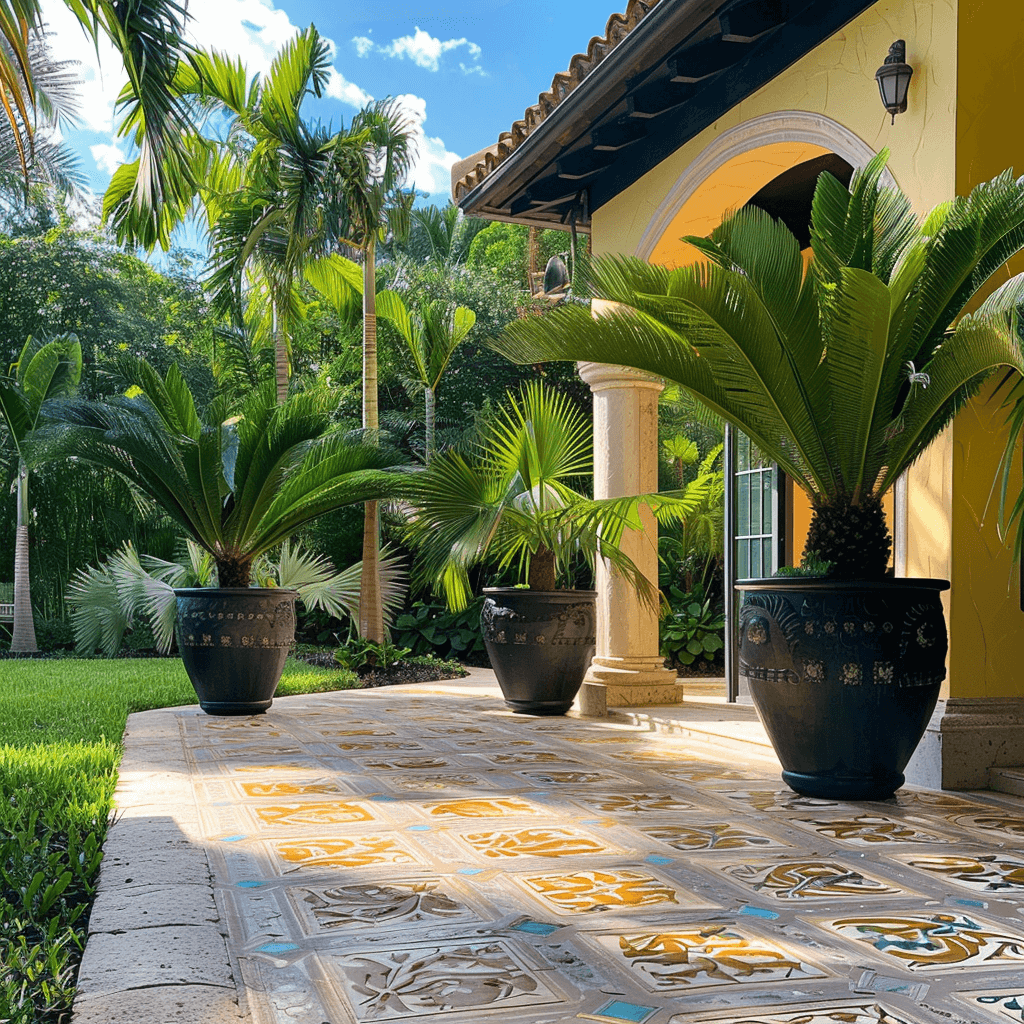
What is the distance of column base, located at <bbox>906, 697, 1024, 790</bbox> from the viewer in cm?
474

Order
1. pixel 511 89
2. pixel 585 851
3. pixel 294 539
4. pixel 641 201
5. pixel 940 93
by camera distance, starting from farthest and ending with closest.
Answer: pixel 511 89
pixel 294 539
pixel 641 201
pixel 940 93
pixel 585 851

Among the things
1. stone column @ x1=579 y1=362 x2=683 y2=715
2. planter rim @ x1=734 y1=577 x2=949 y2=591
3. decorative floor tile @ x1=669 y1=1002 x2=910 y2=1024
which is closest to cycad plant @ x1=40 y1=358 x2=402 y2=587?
stone column @ x1=579 y1=362 x2=683 y2=715

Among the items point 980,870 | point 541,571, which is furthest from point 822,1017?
point 541,571

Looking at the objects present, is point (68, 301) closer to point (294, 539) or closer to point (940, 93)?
point (294, 539)

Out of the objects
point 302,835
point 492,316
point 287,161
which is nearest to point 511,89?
point 492,316

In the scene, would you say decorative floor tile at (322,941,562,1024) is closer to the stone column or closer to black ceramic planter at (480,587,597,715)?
black ceramic planter at (480,587,597,715)

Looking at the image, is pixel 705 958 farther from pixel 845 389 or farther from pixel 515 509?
pixel 515 509

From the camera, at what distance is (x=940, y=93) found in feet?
16.1

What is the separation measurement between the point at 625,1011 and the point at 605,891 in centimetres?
92

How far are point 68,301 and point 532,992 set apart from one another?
20.2 meters

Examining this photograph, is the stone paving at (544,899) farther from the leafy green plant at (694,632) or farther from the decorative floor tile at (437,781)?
the leafy green plant at (694,632)

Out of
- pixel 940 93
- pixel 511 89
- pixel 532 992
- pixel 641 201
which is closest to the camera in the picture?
pixel 532 992

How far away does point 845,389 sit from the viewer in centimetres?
453

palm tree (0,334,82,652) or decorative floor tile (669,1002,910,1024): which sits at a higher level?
palm tree (0,334,82,652)
